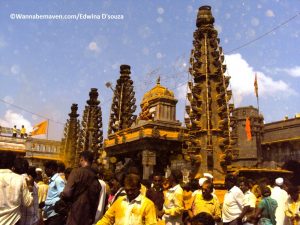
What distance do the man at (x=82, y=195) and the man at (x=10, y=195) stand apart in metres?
0.70

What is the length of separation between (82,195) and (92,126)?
64.3ft

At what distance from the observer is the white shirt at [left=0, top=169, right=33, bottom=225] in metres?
3.82

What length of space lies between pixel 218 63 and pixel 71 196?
9.33 meters

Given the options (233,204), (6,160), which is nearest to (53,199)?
(6,160)

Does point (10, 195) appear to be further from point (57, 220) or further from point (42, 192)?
point (42, 192)

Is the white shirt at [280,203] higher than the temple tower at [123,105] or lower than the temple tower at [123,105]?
lower

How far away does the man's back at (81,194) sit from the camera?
467 centimetres

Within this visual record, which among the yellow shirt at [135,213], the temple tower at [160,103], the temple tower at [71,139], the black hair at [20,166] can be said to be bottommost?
the yellow shirt at [135,213]

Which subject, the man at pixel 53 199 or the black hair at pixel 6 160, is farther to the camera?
the man at pixel 53 199

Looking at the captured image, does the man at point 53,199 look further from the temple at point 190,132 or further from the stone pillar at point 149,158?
the stone pillar at point 149,158

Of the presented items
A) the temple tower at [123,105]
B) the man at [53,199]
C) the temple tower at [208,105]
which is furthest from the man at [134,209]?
the temple tower at [123,105]

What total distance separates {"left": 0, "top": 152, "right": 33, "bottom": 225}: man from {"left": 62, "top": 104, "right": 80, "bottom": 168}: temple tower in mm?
22879

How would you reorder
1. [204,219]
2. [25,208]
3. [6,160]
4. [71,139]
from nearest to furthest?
[204,219], [6,160], [25,208], [71,139]

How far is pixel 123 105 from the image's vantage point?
74.7 ft
